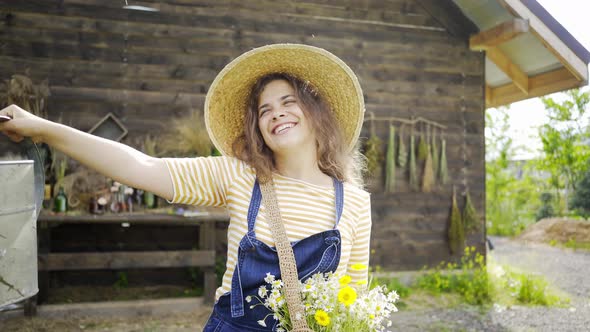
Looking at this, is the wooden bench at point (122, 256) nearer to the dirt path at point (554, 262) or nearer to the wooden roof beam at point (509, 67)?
the wooden roof beam at point (509, 67)

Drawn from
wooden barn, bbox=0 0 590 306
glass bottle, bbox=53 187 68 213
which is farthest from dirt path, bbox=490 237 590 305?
glass bottle, bbox=53 187 68 213

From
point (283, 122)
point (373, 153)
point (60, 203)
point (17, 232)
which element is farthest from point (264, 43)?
point (17, 232)

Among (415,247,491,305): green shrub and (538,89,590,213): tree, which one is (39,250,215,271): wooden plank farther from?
(538,89,590,213): tree

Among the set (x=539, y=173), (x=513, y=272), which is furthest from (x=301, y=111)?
(x=539, y=173)

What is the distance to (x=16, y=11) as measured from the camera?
5508mm

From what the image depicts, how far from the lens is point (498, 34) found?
6066 millimetres

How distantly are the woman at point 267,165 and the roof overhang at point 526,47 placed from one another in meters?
4.46

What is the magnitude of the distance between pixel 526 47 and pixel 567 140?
26.8ft

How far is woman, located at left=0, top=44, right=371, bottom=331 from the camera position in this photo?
5.37 ft

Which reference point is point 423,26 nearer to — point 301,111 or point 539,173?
point 301,111

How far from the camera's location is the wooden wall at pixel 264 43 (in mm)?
5641

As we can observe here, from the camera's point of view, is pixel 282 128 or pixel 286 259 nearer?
pixel 286 259

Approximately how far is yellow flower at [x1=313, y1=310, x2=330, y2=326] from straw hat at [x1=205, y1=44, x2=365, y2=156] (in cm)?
100

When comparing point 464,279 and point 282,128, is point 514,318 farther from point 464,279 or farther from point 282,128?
point 282,128
